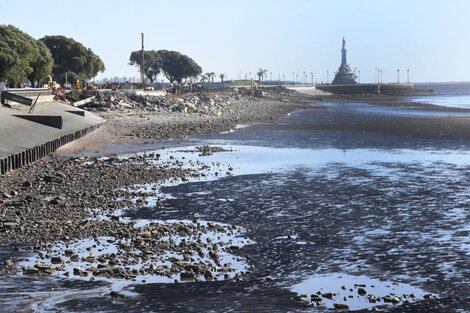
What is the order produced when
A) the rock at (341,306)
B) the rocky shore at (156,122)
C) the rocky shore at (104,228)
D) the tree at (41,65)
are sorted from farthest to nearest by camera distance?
the tree at (41,65) < the rocky shore at (156,122) < the rocky shore at (104,228) < the rock at (341,306)

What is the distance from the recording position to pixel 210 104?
111938 mm

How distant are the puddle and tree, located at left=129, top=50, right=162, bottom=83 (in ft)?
570

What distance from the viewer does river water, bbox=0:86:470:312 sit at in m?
15.5

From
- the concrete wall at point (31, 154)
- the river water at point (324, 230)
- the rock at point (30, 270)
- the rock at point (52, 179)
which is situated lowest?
the river water at point (324, 230)

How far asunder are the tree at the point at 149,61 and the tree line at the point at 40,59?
139 feet

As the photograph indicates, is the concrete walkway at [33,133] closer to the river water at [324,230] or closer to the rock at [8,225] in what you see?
the river water at [324,230]

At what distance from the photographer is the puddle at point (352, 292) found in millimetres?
15328

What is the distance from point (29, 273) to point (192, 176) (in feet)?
61.8

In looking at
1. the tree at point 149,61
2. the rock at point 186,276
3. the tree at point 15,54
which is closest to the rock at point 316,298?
the rock at point 186,276

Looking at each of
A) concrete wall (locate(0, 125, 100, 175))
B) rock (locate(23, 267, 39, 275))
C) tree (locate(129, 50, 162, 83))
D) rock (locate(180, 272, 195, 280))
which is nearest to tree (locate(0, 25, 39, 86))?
concrete wall (locate(0, 125, 100, 175))

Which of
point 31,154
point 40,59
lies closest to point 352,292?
point 31,154

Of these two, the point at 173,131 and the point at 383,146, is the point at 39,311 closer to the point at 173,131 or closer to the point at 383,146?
the point at 383,146

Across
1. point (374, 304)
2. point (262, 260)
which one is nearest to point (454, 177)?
point (262, 260)

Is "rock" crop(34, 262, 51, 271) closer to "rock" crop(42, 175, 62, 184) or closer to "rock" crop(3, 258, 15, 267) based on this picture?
"rock" crop(3, 258, 15, 267)
